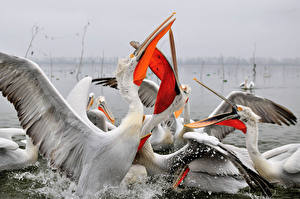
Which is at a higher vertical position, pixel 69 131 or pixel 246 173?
pixel 69 131

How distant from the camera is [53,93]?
11.1 feet

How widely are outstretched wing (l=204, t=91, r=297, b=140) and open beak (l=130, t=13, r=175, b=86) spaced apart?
292 cm

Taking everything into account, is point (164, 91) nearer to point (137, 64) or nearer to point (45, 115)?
point (137, 64)

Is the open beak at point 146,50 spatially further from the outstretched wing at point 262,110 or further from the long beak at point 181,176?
the outstretched wing at point 262,110

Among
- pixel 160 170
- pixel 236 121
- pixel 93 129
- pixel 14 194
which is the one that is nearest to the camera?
pixel 93 129

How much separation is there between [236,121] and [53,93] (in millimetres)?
2666

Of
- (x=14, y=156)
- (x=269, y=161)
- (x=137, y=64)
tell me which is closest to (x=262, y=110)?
(x=269, y=161)

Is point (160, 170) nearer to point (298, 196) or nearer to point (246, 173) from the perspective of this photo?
point (246, 173)

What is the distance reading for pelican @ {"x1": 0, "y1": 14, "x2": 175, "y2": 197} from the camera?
342 cm

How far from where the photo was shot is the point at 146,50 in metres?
3.50

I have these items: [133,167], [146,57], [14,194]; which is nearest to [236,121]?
[133,167]

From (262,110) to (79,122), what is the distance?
12.2 feet

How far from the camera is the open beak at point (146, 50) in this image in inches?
136

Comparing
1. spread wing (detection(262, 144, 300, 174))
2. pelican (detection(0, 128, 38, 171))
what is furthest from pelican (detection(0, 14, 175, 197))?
spread wing (detection(262, 144, 300, 174))
